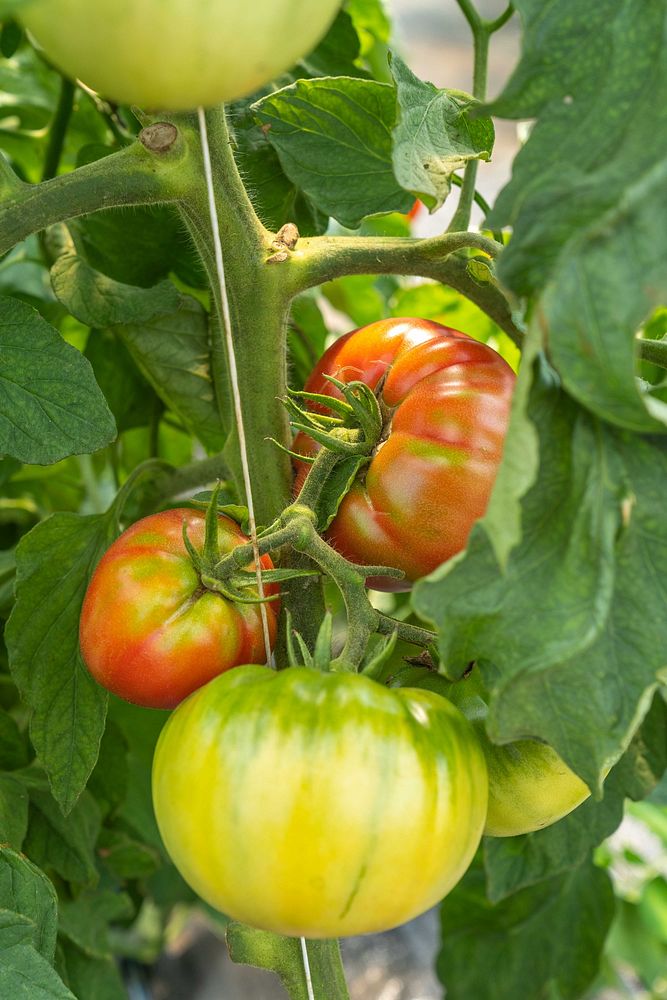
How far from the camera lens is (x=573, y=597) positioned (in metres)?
0.37

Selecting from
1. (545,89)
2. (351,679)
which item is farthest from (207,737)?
(545,89)

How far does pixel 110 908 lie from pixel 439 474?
463mm

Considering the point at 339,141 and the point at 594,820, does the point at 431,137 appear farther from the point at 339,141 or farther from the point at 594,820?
the point at 594,820

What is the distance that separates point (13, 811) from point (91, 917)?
0.18m

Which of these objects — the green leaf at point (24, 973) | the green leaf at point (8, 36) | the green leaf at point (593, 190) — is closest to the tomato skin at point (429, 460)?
the green leaf at point (593, 190)

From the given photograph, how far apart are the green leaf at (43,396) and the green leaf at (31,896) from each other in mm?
196

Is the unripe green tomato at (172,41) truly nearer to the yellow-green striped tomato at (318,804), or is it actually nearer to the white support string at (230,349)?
the white support string at (230,349)

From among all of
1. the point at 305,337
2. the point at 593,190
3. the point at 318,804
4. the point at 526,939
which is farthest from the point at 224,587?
the point at 526,939

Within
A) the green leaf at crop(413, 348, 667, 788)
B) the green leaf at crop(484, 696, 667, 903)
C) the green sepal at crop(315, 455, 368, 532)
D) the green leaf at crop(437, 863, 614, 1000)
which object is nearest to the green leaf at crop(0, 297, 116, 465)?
the green sepal at crop(315, 455, 368, 532)

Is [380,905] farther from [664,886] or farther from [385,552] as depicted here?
[664,886]

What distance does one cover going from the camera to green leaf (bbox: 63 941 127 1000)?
72 centimetres

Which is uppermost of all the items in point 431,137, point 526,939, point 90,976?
point 431,137

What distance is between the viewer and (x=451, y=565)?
0.35 metres

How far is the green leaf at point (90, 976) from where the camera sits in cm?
72
